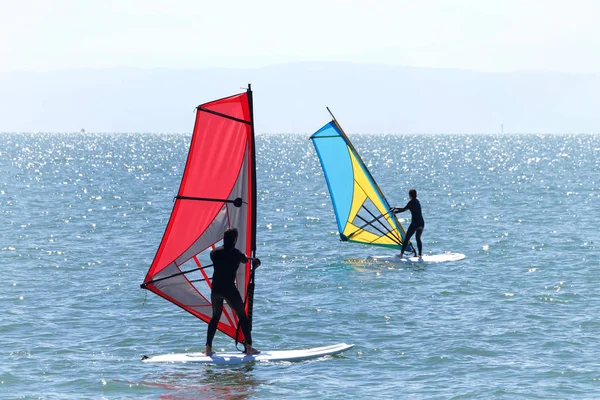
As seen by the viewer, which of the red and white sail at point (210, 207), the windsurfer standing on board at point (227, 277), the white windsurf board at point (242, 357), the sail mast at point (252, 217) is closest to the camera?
the windsurfer standing on board at point (227, 277)

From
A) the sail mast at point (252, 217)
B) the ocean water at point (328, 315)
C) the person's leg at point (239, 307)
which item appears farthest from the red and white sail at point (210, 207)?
the ocean water at point (328, 315)

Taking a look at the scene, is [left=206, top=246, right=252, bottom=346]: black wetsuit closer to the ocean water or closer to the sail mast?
the sail mast

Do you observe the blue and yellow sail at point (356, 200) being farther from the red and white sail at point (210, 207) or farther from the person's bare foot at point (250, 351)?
the person's bare foot at point (250, 351)

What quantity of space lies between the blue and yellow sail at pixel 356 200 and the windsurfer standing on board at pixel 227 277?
12.1 m

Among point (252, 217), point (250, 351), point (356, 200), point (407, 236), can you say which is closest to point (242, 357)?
point (250, 351)

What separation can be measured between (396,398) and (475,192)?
145 feet

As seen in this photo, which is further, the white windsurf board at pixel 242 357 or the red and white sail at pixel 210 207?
the white windsurf board at pixel 242 357

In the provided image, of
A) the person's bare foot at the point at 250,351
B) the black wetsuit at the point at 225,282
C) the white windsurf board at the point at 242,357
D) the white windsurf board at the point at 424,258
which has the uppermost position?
the black wetsuit at the point at 225,282

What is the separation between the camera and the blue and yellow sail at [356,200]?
2655cm

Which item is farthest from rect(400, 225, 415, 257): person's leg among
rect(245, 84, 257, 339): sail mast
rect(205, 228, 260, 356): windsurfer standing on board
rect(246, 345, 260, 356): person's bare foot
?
rect(205, 228, 260, 356): windsurfer standing on board

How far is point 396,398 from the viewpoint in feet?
44.0

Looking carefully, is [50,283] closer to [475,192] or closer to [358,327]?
[358,327]

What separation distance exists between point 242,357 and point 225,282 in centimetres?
134

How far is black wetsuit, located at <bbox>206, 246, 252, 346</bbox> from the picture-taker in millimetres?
→ 14477
